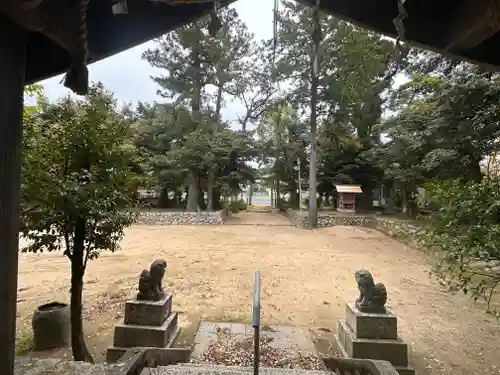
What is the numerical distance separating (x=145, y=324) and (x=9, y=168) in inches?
108

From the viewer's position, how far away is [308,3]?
5.04ft

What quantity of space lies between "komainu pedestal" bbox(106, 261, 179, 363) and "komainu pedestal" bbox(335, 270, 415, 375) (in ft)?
6.81

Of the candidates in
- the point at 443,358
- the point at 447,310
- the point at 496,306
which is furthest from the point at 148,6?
the point at 496,306

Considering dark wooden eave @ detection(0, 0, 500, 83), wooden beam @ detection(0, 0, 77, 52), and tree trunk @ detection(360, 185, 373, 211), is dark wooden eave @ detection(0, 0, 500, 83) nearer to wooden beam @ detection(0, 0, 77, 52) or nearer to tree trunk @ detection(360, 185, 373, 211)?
wooden beam @ detection(0, 0, 77, 52)

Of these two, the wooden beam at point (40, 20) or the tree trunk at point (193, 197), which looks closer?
the wooden beam at point (40, 20)

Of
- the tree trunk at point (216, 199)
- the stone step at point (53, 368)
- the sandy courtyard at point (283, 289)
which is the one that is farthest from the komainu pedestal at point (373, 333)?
the tree trunk at point (216, 199)

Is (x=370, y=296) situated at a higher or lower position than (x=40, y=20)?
lower

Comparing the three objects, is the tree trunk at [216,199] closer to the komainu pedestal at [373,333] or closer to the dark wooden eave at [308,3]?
the komainu pedestal at [373,333]

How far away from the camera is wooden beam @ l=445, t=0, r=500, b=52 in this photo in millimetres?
1229

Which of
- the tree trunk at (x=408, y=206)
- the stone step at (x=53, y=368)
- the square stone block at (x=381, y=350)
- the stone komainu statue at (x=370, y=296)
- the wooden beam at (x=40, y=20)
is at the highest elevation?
the wooden beam at (x=40, y=20)

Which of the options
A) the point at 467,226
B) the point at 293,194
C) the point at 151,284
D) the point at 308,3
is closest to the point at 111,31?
the point at 308,3

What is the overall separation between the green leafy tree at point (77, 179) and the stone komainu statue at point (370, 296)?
8.83ft

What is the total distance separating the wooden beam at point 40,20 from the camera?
1.09m

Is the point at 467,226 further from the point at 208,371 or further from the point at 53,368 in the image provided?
the point at 53,368
